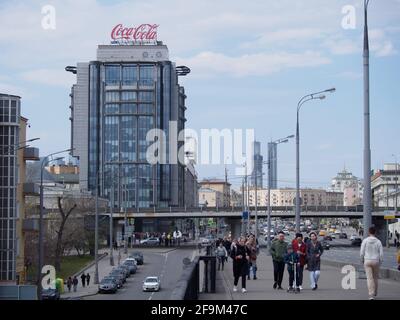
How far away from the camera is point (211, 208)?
7769 cm

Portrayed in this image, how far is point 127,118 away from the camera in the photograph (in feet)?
197

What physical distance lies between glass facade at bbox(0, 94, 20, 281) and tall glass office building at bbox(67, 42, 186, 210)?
74.8 feet

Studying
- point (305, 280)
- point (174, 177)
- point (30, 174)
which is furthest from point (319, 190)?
point (305, 280)

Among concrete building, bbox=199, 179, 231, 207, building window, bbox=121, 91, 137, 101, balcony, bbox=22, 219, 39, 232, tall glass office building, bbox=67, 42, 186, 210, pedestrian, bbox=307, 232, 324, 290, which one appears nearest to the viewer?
pedestrian, bbox=307, 232, 324, 290

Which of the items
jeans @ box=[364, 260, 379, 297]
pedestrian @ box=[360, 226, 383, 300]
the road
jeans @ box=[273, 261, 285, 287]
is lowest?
the road

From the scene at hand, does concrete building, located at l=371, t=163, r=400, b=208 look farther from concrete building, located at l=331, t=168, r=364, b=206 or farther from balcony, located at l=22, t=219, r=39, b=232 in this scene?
balcony, located at l=22, t=219, r=39, b=232

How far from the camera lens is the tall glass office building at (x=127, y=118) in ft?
204

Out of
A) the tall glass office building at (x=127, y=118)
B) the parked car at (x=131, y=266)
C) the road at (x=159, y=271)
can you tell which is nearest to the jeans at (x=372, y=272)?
the road at (x=159, y=271)

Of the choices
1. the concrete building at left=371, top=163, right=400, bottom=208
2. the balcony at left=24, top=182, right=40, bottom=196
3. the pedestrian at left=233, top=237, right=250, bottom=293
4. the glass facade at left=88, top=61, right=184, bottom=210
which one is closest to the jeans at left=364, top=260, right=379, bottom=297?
the pedestrian at left=233, top=237, right=250, bottom=293

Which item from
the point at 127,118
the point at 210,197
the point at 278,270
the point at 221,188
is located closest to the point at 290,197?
the point at 221,188

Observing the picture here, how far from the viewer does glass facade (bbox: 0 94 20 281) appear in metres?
18.4

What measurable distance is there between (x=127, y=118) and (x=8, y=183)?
122ft

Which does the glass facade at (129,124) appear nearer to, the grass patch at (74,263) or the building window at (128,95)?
the building window at (128,95)

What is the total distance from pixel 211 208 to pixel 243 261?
65.0 meters
